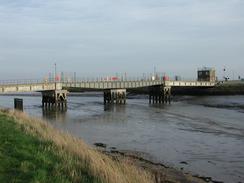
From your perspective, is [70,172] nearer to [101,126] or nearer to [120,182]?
[120,182]

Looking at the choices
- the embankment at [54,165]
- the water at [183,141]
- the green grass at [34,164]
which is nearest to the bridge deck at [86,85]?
the water at [183,141]

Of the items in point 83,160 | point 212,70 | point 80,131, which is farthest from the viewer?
point 212,70

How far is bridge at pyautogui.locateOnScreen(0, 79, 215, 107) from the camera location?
65.6 m

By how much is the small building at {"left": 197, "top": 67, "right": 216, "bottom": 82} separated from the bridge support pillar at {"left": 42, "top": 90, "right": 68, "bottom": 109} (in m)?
50.2

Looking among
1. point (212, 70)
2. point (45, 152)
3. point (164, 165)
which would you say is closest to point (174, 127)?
point (164, 165)

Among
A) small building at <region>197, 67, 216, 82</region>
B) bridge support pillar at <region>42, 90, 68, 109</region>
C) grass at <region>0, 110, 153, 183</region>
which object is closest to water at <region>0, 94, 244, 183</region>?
grass at <region>0, 110, 153, 183</region>

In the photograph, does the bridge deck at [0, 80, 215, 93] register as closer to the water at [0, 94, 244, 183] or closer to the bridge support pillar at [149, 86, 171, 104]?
the bridge support pillar at [149, 86, 171, 104]

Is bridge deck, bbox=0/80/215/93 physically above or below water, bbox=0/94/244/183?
above

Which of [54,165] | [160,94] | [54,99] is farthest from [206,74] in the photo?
[54,165]

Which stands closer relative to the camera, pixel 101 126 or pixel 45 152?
pixel 45 152

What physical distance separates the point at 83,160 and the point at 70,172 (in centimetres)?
232

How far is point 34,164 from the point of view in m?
12.1

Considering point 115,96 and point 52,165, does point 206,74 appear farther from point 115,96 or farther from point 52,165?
point 52,165

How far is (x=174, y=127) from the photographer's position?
133 feet
